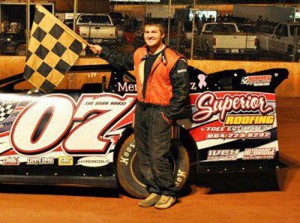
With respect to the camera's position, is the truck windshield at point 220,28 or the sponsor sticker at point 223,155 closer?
the sponsor sticker at point 223,155

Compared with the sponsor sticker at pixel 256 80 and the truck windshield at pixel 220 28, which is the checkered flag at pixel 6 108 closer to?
the sponsor sticker at pixel 256 80

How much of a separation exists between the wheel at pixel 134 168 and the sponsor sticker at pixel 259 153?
23.9 inches

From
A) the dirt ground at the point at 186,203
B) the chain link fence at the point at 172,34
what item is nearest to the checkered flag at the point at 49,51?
the dirt ground at the point at 186,203

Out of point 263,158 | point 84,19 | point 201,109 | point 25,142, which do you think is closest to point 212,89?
point 201,109

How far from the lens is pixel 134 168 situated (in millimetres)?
7004

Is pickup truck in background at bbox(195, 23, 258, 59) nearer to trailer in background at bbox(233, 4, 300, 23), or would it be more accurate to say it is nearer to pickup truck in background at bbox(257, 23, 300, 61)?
pickup truck in background at bbox(257, 23, 300, 61)

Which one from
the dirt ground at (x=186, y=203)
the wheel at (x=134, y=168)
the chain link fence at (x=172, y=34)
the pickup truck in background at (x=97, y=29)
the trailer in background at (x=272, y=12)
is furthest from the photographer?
the trailer in background at (x=272, y=12)

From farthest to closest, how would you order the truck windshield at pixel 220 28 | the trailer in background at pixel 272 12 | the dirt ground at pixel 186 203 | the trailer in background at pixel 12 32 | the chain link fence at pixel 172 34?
the trailer in background at pixel 272 12
the truck windshield at pixel 220 28
the chain link fence at pixel 172 34
the trailer in background at pixel 12 32
the dirt ground at pixel 186 203

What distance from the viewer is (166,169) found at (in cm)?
671

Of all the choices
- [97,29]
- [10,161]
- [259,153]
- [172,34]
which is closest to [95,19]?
[97,29]

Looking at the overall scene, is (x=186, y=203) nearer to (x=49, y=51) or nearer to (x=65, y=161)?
Result: (x=65, y=161)

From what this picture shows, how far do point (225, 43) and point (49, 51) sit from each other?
19.4 metres

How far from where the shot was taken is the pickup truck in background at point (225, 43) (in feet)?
84.7

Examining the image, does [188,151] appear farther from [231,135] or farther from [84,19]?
[84,19]
